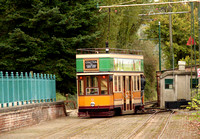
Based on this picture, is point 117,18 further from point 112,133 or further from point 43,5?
point 112,133

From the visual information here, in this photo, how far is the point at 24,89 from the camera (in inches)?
917

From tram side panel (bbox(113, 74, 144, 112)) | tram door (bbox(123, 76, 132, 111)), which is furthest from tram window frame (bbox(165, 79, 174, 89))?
tram door (bbox(123, 76, 132, 111))

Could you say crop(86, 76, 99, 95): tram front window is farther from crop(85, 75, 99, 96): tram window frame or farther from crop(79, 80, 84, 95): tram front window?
crop(79, 80, 84, 95): tram front window

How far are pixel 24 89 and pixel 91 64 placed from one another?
4690 millimetres

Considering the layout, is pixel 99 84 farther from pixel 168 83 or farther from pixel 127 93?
pixel 168 83

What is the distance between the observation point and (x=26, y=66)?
34.7m

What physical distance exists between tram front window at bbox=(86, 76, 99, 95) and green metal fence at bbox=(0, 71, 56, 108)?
244cm

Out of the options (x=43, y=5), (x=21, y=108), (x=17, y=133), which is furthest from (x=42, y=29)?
(x=17, y=133)

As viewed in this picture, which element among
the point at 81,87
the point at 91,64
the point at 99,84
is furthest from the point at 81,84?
the point at 91,64

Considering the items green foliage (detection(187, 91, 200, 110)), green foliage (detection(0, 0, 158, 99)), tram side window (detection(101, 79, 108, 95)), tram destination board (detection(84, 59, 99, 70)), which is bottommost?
green foliage (detection(187, 91, 200, 110))

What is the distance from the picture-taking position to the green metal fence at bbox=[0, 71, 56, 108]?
68.0 feet

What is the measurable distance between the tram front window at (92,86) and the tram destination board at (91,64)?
0.52m

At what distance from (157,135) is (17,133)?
5671 millimetres

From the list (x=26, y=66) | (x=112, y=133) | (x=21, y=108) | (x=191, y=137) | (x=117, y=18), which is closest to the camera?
(x=191, y=137)
